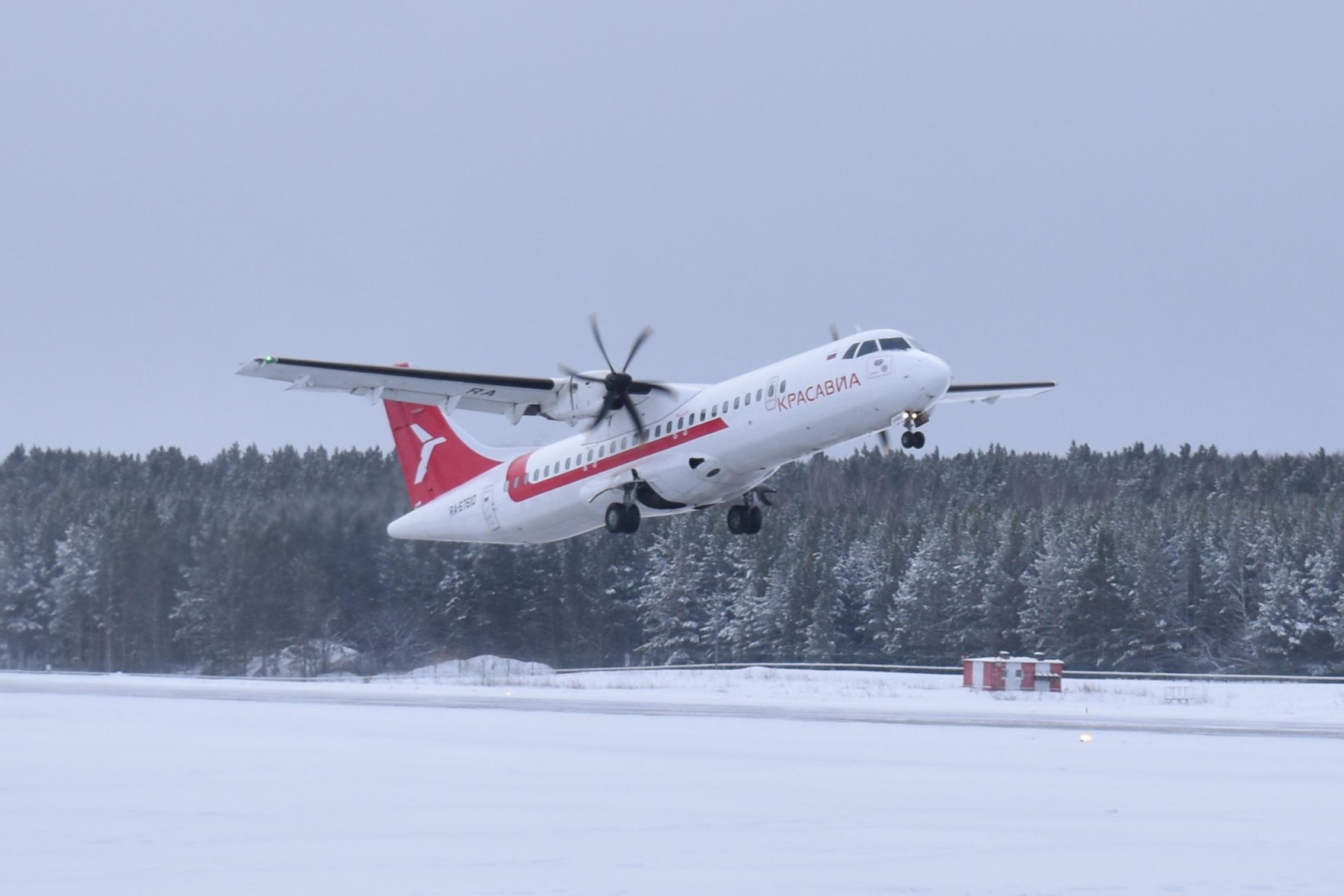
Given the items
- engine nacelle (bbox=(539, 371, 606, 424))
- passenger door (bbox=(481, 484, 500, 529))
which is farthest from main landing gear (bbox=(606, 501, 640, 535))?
passenger door (bbox=(481, 484, 500, 529))

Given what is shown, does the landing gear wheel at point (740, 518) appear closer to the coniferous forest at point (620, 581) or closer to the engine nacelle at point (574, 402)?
the engine nacelle at point (574, 402)

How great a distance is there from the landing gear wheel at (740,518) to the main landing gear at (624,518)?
8.78ft

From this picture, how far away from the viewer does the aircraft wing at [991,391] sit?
1534 inches

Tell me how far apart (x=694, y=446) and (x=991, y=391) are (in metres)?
9.82

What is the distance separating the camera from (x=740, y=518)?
120 feet

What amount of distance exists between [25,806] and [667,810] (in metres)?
6.97

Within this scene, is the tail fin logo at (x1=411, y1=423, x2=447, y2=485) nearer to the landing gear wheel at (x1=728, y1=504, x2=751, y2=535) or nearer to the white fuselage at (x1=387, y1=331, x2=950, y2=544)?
the white fuselage at (x1=387, y1=331, x2=950, y2=544)

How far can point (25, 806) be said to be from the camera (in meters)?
16.9

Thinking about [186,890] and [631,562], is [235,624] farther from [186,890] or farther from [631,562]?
[186,890]

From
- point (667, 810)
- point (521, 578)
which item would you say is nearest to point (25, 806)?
point (667, 810)

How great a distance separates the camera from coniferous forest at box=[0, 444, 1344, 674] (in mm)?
58000

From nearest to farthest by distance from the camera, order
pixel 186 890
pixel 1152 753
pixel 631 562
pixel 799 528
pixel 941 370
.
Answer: pixel 186 890, pixel 1152 753, pixel 941 370, pixel 631 562, pixel 799 528

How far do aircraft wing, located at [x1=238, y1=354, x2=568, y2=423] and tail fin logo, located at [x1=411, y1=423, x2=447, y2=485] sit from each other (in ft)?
15.4

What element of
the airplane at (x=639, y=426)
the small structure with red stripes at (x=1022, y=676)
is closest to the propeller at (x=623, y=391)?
the airplane at (x=639, y=426)
